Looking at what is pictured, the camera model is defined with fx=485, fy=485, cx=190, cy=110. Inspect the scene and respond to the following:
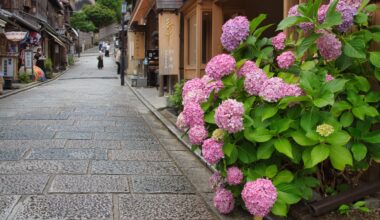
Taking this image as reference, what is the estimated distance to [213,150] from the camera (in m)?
4.52

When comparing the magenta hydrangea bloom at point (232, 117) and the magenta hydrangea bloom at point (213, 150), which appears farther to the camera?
the magenta hydrangea bloom at point (213, 150)

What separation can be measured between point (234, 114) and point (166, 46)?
12455mm

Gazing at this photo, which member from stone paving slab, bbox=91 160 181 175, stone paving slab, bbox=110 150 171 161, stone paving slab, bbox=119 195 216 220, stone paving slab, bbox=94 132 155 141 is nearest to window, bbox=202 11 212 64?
stone paving slab, bbox=94 132 155 141

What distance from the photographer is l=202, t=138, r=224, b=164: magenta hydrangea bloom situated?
14.8ft

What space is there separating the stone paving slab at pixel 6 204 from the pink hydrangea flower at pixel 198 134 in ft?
7.08

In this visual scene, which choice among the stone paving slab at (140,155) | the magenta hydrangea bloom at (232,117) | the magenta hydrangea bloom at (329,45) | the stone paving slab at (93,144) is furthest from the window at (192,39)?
the magenta hydrangea bloom at (232,117)

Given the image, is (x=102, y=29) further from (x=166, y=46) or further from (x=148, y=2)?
(x=166, y=46)

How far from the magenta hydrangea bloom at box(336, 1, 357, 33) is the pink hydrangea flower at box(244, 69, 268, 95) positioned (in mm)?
796

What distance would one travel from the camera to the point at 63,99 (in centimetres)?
1859

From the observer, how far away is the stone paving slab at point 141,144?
926cm

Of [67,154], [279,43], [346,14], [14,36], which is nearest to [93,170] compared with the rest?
[67,154]

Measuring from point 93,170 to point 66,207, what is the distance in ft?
5.91

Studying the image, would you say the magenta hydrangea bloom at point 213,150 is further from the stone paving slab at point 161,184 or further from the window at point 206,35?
the window at point 206,35

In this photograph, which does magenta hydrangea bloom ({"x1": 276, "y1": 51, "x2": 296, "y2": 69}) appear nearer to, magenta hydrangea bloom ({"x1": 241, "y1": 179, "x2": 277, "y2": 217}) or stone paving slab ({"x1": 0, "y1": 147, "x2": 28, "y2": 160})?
magenta hydrangea bloom ({"x1": 241, "y1": 179, "x2": 277, "y2": 217})
